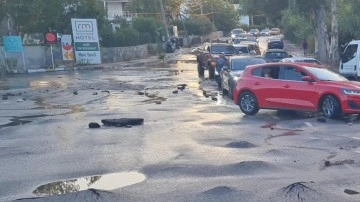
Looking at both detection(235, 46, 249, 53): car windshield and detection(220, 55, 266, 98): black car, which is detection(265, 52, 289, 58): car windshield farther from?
detection(220, 55, 266, 98): black car

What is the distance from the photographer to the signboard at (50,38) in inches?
1834

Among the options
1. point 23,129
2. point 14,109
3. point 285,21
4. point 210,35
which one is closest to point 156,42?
point 285,21

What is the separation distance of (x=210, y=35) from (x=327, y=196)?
92.6 metres

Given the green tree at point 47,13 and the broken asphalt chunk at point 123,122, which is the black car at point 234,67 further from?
the green tree at point 47,13

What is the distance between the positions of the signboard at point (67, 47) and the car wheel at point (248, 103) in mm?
31172

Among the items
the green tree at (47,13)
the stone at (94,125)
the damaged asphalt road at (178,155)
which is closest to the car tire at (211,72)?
the damaged asphalt road at (178,155)

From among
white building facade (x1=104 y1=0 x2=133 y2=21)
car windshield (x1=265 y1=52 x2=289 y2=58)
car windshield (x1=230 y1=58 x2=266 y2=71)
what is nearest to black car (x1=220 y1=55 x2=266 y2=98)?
car windshield (x1=230 y1=58 x2=266 y2=71)

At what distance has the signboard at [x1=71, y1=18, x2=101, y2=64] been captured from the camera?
4775cm

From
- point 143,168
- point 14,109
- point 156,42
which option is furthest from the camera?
point 156,42

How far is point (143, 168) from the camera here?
9852mm

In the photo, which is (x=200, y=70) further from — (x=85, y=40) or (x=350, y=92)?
(x=350, y=92)

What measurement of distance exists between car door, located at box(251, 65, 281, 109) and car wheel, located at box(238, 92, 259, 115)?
158 millimetres

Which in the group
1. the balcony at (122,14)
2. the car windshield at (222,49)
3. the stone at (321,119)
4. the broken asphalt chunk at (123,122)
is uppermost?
the balcony at (122,14)

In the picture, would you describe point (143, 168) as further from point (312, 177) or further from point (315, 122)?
point (315, 122)
